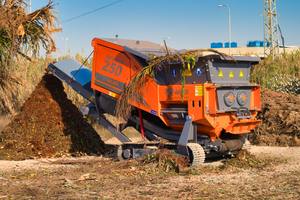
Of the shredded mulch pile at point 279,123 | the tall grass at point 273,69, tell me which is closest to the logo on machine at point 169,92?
the shredded mulch pile at point 279,123

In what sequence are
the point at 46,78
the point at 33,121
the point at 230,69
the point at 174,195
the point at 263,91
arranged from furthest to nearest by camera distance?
the point at 263,91 → the point at 46,78 → the point at 33,121 → the point at 230,69 → the point at 174,195

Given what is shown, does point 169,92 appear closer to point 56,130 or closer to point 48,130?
point 56,130

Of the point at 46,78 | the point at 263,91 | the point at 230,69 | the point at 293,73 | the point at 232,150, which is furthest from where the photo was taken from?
the point at 293,73

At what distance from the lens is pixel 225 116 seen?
→ 6535mm

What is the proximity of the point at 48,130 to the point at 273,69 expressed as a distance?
11392 mm

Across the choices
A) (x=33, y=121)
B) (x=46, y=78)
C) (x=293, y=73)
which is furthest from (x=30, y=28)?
(x=293, y=73)

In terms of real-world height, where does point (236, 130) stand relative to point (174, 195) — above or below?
above

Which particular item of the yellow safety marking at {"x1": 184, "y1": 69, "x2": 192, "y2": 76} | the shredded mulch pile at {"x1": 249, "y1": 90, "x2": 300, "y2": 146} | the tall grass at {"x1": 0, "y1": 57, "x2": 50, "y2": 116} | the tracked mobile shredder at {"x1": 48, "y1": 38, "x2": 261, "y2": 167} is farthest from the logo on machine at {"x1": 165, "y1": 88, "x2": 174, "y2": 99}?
the shredded mulch pile at {"x1": 249, "y1": 90, "x2": 300, "y2": 146}

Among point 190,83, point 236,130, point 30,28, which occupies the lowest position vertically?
point 236,130

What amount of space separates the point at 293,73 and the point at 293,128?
604 cm

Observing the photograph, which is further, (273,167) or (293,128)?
(293,128)

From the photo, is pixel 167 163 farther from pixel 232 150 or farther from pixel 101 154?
pixel 101 154

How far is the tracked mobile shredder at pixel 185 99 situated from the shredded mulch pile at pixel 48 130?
1.45 meters

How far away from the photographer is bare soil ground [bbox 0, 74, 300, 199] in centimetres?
464
